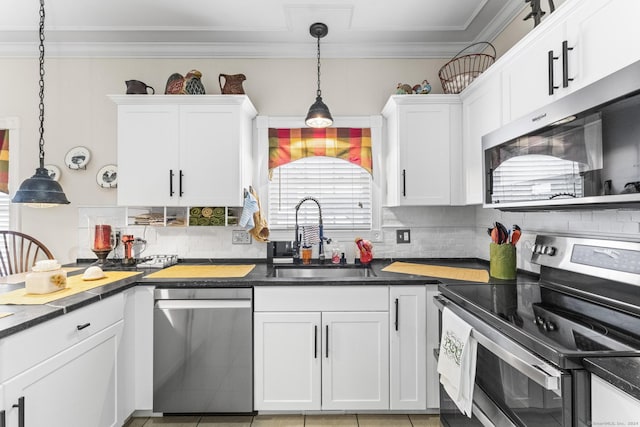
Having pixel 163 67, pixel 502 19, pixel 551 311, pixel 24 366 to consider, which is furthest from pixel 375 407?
pixel 163 67

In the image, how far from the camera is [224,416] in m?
2.20

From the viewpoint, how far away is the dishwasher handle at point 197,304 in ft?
6.98

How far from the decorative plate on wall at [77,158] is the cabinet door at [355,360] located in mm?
2207

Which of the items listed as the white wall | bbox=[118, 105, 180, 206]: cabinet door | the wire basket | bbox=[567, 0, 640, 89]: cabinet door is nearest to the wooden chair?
the white wall

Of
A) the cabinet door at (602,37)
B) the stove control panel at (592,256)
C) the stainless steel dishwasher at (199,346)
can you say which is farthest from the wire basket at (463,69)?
the stainless steel dishwasher at (199,346)

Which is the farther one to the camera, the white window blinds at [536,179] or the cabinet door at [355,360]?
the cabinet door at [355,360]

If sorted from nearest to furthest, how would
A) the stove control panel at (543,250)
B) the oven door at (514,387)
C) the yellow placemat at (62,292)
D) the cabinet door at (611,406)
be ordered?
the cabinet door at (611,406) < the oven door at (514,387) < the yellow placemat at (62,292) < the stove control panel at (543,250)

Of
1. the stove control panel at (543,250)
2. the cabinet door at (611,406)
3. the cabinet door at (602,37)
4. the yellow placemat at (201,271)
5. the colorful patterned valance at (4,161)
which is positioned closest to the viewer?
the cabinet door at (611,406)

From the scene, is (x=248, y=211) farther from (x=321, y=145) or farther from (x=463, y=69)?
(x=463, y=69)

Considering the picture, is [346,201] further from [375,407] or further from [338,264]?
[375,407]

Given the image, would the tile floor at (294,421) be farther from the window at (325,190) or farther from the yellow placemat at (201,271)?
the window at (325,190)

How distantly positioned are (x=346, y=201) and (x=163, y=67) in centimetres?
179

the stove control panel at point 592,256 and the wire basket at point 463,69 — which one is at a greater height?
the wire basket at point 463,69

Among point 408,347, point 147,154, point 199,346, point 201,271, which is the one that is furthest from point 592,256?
point 147,154
